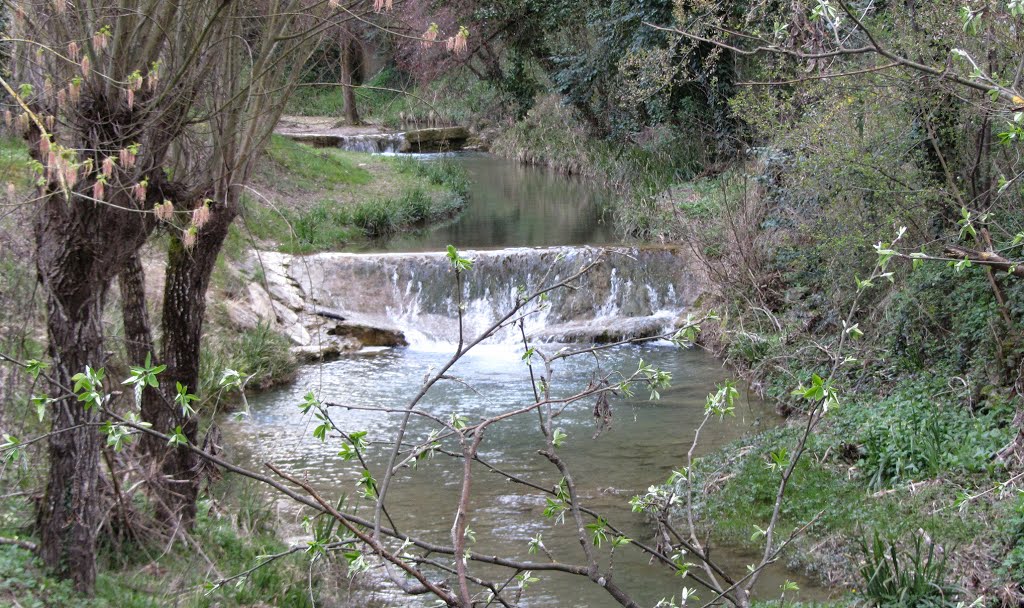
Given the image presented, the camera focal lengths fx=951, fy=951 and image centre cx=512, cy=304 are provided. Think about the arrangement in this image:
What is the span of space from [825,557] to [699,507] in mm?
1248

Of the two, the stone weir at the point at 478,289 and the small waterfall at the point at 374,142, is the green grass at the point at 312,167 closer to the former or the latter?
the stone weir at the point at 478,289

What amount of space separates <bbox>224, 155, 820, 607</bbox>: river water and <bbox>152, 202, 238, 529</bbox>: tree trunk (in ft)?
3.26

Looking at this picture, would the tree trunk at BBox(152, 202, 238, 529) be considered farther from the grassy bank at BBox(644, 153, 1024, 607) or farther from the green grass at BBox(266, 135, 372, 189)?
the green grass at BBox(266, 135, 372, 189)

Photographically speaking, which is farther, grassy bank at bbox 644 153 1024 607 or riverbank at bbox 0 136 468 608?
grassy bank at bbox 644 153 1024 607

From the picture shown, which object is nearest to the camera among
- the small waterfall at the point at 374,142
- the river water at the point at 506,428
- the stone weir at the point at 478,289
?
the river water at the point at 506,428

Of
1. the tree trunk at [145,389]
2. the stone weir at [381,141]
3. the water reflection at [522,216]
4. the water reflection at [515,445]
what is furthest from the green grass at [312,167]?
the tree trunk at [145,389]

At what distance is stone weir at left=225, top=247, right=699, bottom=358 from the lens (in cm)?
1409

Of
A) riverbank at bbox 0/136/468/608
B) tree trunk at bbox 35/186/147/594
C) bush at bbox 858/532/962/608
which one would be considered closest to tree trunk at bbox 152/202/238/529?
riverbank at bbox 0/136/468/608

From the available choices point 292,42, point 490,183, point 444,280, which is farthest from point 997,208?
point 490,183

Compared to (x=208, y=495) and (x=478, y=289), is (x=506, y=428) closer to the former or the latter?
(x=208, y=495)

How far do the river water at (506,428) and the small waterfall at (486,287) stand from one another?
3 cm

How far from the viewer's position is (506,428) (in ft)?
31.8

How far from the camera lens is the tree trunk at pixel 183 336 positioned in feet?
18.7

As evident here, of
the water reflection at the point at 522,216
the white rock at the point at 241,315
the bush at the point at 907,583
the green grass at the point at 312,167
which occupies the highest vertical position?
the green grass at the point at 312,167
